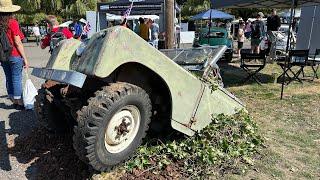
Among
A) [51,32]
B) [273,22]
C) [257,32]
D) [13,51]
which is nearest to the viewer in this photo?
[13,51]

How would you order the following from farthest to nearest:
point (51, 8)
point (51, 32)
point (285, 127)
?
point (51, 8), point (51, 32), point (285, 127)

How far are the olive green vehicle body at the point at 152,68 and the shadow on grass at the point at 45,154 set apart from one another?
116cm

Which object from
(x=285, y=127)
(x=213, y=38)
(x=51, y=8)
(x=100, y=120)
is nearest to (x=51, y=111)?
(x=100, y=120)

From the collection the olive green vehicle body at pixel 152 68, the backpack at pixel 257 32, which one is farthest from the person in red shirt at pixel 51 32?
the backpack at pixel 257 32

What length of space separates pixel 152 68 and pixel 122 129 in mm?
694

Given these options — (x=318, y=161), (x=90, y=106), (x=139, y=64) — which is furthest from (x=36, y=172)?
(x=318, y=161)

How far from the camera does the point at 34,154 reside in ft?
16.4

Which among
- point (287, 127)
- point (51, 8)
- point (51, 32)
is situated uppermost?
point (51, 8)

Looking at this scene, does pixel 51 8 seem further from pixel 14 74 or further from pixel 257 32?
pixel 14 74

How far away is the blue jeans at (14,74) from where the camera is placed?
648 cm

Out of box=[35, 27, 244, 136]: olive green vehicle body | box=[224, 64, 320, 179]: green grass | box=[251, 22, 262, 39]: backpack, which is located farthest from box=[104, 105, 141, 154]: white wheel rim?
box=[251, 22, 262, 39]: backpack

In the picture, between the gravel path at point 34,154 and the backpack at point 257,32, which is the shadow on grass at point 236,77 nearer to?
the backpack at point 257,32

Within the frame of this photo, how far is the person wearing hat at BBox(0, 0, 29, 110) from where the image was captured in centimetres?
619

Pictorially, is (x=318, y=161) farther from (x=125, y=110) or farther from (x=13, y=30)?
(x=13, y=30)
